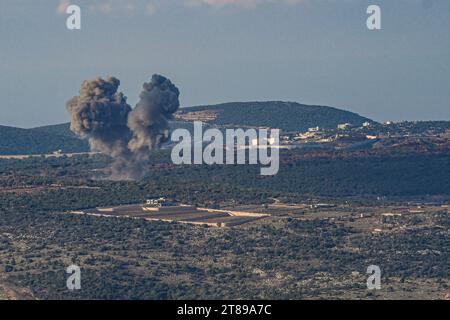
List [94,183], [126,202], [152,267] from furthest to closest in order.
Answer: [94,183]
[126,202]
[152,267]

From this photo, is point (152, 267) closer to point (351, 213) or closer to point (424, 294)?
point (424, 294)

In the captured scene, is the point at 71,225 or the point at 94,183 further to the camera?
the point at 94,183

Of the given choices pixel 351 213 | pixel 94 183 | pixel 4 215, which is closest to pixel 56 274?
pixel 4 215

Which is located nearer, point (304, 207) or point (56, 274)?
point (56, 274)
